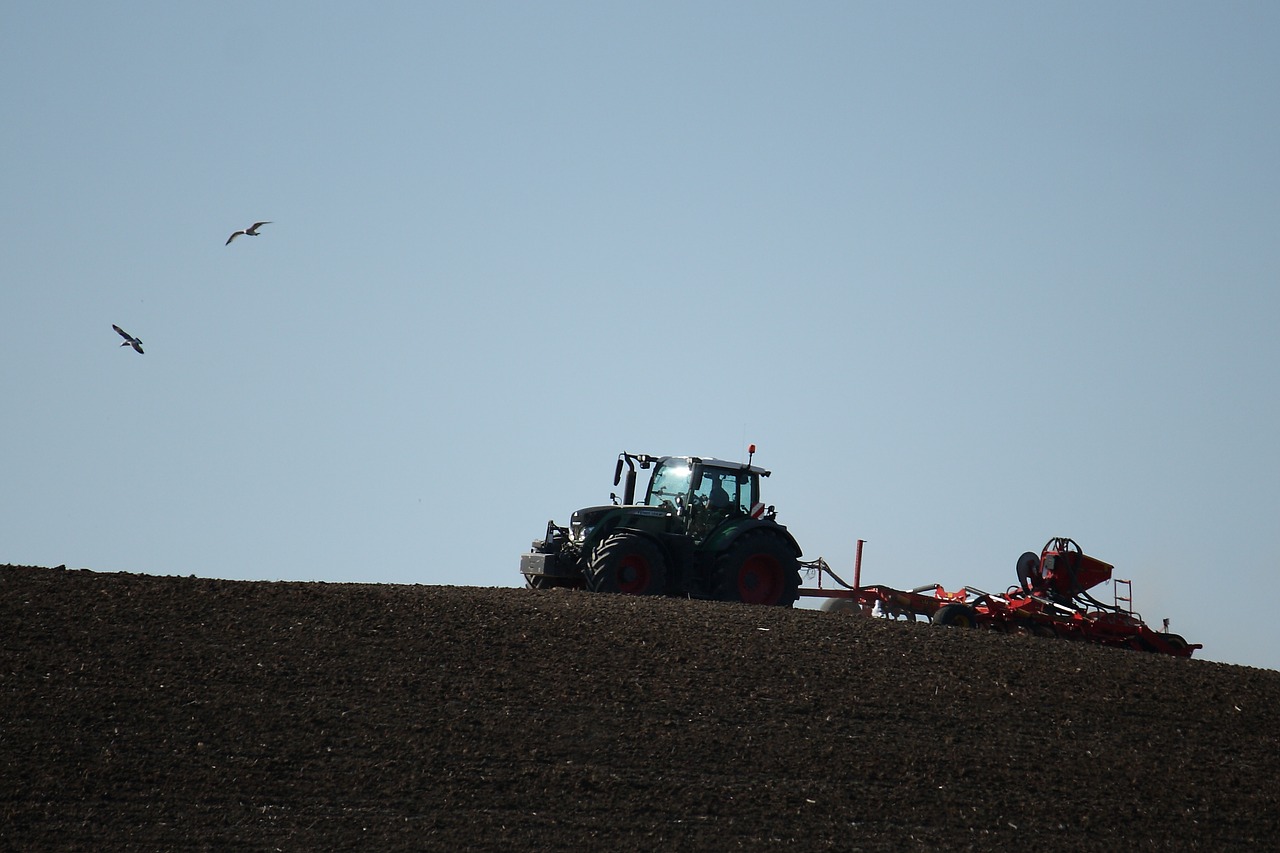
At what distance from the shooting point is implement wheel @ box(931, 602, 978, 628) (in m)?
18.7

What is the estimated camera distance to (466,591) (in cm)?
1733

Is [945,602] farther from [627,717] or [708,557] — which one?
[627,717]

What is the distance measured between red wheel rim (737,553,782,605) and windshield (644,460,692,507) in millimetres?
1426

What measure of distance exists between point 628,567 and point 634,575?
0.45 feet

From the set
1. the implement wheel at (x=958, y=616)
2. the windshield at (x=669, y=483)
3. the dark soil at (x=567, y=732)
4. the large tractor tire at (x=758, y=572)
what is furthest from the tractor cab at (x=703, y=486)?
the dark soil at (x=567, y=732)

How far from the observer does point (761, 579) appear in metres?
19.4

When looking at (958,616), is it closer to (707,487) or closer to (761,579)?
(761,579)

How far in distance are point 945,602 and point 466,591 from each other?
7133 millimetres

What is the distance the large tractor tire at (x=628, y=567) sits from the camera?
18234mm

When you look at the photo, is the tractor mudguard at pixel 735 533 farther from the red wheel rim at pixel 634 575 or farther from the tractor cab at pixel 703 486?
the red wheel rim at pixel 634 575

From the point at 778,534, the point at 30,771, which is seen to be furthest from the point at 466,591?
the point at 30,771

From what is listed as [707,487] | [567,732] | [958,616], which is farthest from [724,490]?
[567,732]

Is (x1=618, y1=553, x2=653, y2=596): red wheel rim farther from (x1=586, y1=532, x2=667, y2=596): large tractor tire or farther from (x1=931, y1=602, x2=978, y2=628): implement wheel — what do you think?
(x1=931, y1=602, x2=978, y2=628): implement wheel

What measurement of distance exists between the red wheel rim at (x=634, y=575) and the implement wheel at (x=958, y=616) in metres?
4.06
